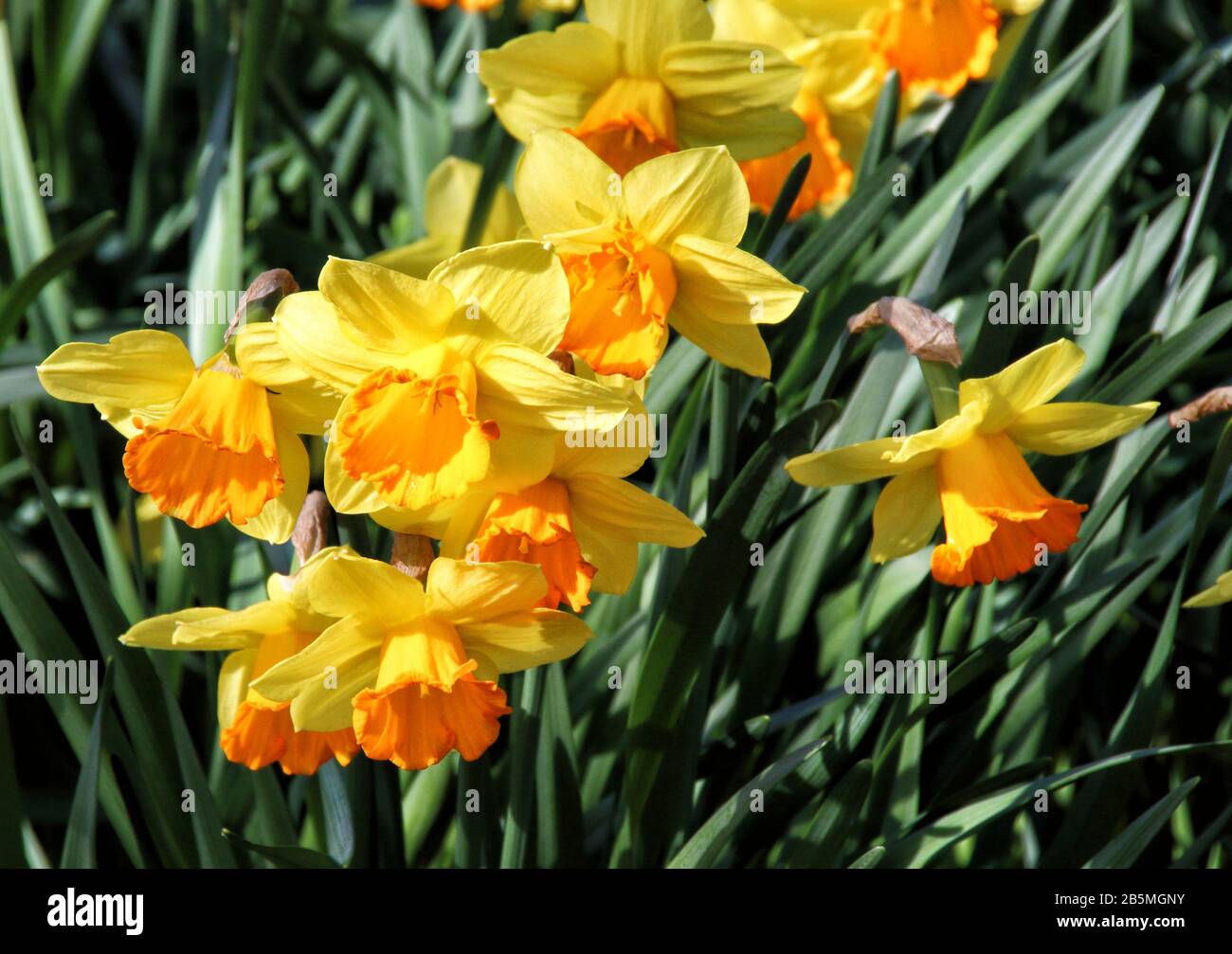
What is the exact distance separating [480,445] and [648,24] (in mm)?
761

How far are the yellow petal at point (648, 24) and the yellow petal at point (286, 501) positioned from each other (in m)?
0.71

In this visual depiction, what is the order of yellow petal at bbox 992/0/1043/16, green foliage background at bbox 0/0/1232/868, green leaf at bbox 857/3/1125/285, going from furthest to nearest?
yellow petal at bbox 992/0/1043/16, green leaf at bbox 857/3/1125/285, green foliage background at bbox 0/0/1232/868

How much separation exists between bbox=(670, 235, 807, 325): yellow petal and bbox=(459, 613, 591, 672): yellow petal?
35 centimetres

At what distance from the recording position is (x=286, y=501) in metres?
1.23

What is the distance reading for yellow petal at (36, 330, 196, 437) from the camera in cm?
115

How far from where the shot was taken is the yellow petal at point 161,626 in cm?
121

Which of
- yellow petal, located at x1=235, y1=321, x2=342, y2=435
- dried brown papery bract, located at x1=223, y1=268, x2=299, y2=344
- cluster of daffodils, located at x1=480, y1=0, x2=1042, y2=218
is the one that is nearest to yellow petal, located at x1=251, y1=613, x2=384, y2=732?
yellow petal, located at x1=235, y1=321, x2=342, y2=435

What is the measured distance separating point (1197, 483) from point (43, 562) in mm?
1976

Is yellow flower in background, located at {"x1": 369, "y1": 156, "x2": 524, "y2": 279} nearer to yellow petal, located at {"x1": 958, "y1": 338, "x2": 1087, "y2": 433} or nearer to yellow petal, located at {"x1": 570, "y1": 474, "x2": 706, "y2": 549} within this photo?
yellow petal, located at {"x1": 570, "y1": 474, "x2": 706, "y2": 549}

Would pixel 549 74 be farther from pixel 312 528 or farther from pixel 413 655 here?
pixel 413 655

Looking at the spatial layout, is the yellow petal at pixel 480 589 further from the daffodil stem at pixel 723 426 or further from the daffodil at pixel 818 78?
the daffodil at pixel 818 78

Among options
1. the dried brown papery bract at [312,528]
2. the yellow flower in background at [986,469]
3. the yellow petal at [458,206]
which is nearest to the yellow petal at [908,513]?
the yellow flower in background at [986,469]

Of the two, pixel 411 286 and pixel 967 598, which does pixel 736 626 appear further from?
pixel 411 286

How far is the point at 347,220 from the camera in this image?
6.66ft
